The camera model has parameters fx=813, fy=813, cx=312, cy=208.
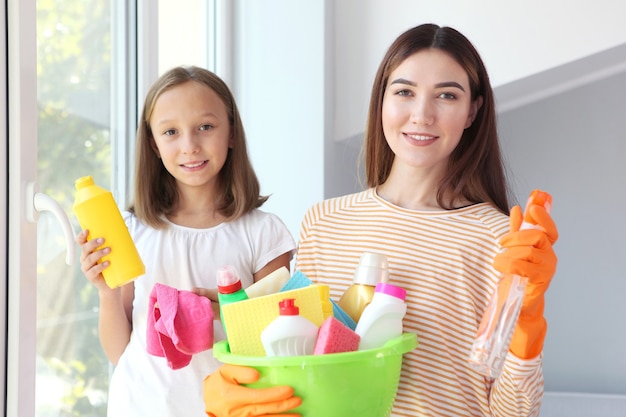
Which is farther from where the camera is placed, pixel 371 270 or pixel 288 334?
pixel 371 270

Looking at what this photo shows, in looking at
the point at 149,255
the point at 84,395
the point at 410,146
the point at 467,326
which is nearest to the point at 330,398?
the point at 467,326

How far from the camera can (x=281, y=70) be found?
7.39 ft

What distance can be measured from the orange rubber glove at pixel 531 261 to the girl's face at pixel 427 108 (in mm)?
241

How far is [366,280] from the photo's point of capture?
1.05 m

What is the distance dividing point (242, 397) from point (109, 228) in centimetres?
34

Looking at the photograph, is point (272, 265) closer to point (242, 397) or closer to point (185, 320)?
point (185, 320)

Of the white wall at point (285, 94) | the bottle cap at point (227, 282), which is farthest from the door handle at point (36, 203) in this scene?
the white wall at point (285, 94)

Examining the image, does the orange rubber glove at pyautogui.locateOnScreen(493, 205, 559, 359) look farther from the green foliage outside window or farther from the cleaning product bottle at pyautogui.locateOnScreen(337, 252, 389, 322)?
the green foliage outside window

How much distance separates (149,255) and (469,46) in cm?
63

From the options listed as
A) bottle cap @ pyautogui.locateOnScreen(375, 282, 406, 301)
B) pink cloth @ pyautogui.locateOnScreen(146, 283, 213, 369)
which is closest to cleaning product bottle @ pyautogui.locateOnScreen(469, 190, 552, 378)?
bottle cap @ pyautogui.locateOnScreen(375, 282, 406, 301)

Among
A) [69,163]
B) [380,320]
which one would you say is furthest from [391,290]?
[69,163]

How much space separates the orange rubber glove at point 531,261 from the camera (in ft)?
3.03

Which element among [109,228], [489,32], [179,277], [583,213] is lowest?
[583,213]

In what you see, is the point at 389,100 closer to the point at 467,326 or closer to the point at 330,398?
the point at 467,326
